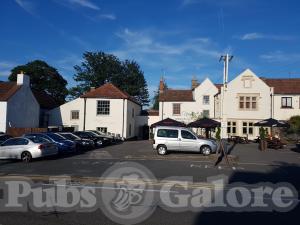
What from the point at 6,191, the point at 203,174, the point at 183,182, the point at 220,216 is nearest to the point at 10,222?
Result: the point at 6,191

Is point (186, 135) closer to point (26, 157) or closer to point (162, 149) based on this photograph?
point (162, 149)

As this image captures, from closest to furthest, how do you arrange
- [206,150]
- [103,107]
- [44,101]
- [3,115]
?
[206,150] < [3,115] < [103,107] < [44,101]

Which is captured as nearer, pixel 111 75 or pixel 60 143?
pixel 60 143

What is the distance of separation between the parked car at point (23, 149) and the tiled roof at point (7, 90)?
1829 cm

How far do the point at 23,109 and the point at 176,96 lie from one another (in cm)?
2141

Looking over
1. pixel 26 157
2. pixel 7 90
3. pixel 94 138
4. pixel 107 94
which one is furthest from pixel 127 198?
pixel 107 94

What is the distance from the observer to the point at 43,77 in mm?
70125

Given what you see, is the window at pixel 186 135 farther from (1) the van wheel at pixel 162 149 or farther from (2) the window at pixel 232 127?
(2) the window at pixel 232 127

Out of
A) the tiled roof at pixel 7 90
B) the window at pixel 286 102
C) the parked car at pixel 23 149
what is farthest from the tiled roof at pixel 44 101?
the window at pixel 286 102

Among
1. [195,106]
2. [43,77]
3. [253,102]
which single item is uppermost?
[43,77]

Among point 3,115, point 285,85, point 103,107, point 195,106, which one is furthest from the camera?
point 195,106

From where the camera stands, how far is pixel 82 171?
1584 centimetres

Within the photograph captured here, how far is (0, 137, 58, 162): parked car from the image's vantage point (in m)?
20.6

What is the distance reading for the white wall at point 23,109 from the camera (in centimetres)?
3897
